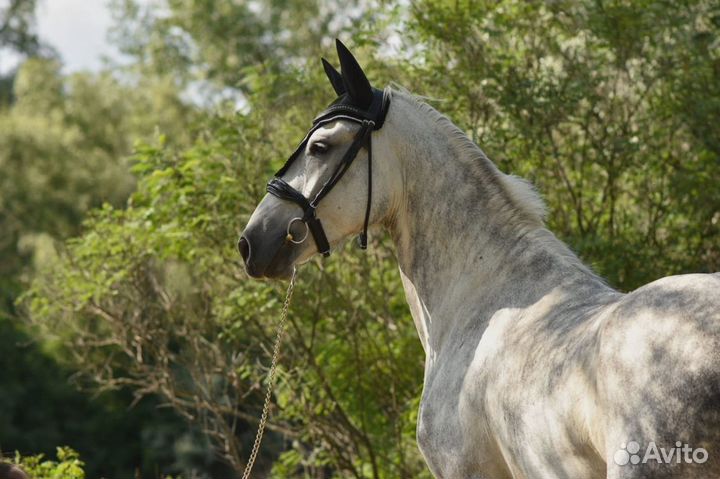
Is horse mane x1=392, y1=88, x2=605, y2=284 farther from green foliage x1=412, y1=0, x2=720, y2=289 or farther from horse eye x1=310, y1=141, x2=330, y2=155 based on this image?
green foliage x1=412, y1=0, x2=720, y2=289

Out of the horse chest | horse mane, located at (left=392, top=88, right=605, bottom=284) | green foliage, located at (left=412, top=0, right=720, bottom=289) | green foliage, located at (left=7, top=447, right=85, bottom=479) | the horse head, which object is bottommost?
green foliage, located at (left=7, top=447, right=85, bottom=479)

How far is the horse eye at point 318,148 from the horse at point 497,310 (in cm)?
1

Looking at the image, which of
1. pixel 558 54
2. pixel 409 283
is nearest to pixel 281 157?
pixel 558 54

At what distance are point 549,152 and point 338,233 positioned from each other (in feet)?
14.3

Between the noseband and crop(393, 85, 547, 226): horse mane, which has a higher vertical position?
crop(393, 85, 547, 226): horse mane

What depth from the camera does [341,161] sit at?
4160 millimetres

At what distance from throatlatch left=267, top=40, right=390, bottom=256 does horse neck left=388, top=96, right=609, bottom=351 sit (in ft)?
0.49

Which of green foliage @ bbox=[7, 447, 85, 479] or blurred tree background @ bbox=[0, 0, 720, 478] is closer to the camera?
green foliage @ bbox=[7, 447, 85, 479]

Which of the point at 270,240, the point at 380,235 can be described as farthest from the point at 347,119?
the point at 380,235

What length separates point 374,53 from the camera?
28.6ft

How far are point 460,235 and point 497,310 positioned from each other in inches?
18.9

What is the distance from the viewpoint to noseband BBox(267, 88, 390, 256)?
4156 mm

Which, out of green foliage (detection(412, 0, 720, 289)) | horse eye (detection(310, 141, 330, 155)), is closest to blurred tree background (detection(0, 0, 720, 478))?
green foliage (detection(412, 0, 720, 289))

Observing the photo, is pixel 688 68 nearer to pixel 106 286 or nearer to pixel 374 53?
pixel 374 53
